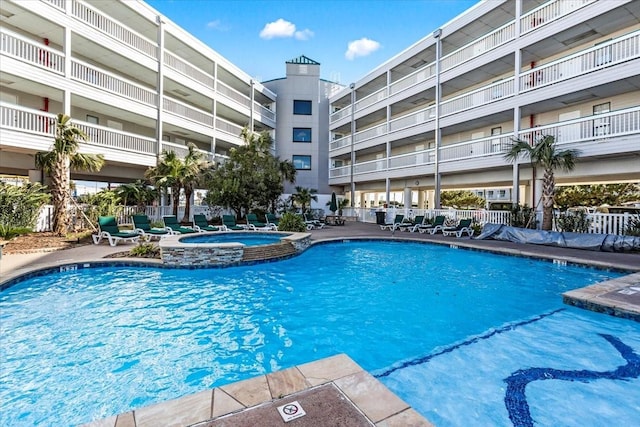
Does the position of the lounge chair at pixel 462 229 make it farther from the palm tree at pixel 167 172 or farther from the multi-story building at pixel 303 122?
the multi-story building at pixel 303 122

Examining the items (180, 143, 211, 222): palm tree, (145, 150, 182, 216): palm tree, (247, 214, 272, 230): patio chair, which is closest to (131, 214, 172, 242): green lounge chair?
(145, 150, 182, 216): palm tree

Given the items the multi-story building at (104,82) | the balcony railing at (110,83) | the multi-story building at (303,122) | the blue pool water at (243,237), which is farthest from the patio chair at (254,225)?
the multi-story building at (303,122)

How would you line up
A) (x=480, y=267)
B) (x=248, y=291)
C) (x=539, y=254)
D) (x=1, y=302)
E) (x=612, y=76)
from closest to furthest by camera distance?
(x=1, y=302), (x=248, y=291), (x=480, y=267), (x=539, y=254), (x=612, y=76)

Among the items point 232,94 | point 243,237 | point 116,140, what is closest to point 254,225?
point 243,237

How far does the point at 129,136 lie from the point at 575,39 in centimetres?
2197

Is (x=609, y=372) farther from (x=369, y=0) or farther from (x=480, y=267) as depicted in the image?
(x=369, y=0)

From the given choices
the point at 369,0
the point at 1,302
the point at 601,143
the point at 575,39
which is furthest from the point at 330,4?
the point at 1,302

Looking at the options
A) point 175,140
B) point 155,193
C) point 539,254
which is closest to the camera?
point 539,254

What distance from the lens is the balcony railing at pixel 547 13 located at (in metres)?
13.3

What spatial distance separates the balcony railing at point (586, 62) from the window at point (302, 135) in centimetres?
1801

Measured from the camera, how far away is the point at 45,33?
14.5 metres

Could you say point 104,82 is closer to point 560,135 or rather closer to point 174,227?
point 174,227

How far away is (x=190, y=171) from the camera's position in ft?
54.4

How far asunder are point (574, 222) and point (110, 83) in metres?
22.0
